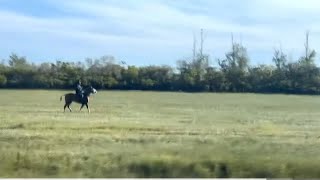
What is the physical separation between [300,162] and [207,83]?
215 feet

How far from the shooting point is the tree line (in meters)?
65.4

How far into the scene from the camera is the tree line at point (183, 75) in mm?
Result: 65375

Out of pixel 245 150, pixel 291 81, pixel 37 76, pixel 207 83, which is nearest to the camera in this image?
pixel 245 150

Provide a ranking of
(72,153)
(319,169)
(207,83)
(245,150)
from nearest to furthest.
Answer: (319,169) < (245,150) < (72,153) < (207,83)

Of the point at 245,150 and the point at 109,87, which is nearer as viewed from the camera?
the point at 245,150

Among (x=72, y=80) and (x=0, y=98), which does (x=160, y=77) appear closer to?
(x=72, y=80)

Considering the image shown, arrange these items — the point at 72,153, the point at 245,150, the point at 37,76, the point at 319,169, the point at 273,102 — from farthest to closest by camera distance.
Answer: the point at 37,76 → the point at 273,102 → the point at 72,153 → the point at 245,150 → the point at 319,169

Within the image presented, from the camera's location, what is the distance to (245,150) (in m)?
11.5

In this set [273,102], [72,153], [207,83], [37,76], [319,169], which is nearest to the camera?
[319,169]

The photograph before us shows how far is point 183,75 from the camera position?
7462 cm

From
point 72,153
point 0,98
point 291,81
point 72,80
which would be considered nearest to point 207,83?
point 291,81

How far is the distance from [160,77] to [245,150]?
60.4 metres

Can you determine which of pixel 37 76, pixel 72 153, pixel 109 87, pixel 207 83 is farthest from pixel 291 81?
pixel 72 153

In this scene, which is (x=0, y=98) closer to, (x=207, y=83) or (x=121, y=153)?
(x=207, y=83)
